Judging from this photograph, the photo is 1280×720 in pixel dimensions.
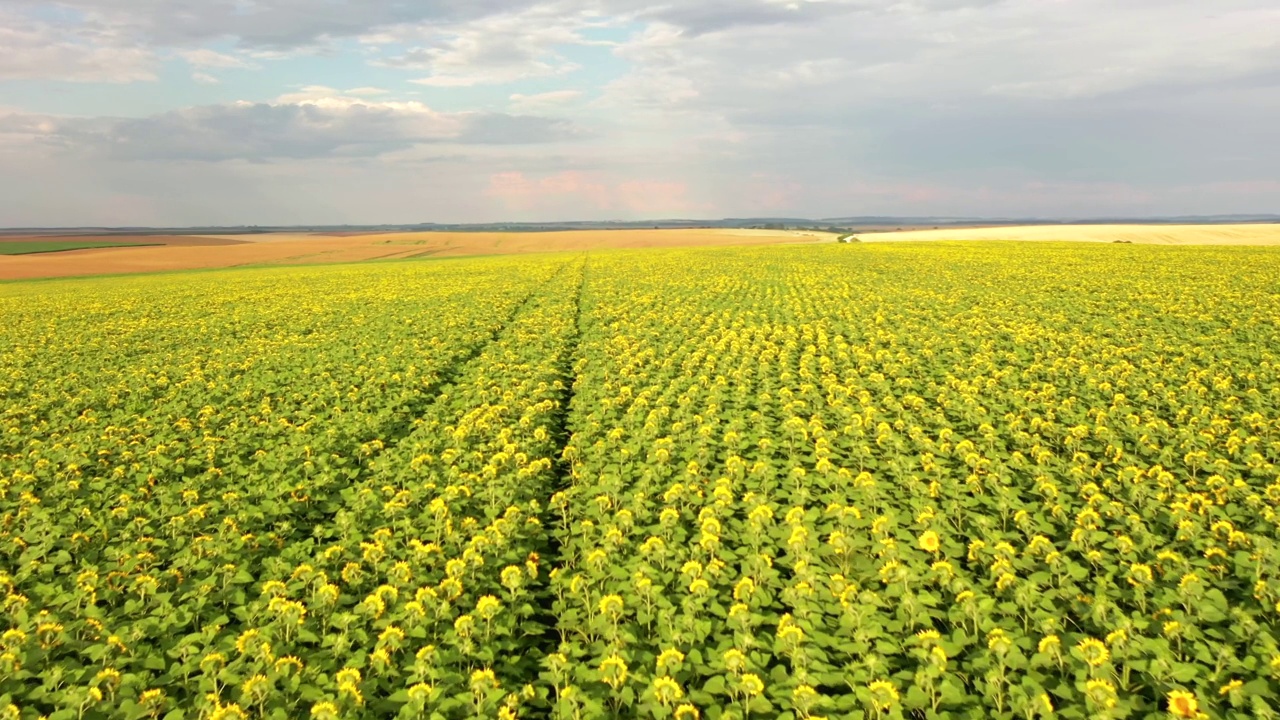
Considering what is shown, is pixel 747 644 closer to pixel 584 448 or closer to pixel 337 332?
pixel 584 448

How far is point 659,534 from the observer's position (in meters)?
7.16

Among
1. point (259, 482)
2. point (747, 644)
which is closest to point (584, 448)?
point (259, 482)

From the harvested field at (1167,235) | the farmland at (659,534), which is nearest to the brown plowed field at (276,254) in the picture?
the harvested field at (1167,235)

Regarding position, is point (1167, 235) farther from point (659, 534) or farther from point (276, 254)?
point (276, 254)

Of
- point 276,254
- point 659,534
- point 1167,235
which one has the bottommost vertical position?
point 659,534

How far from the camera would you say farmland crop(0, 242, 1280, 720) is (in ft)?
16.1

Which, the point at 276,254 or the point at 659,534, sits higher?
the point at 276,254

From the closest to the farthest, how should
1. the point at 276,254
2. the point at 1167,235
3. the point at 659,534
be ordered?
the point at 659,534 < the point at 1167,235 < the point at 276,254

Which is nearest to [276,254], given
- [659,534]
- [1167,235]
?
[659,534]

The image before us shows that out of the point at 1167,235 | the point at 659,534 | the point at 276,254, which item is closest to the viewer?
the point at 659,534

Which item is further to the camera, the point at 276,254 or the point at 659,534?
the point at 276,254

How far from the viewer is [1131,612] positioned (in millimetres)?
5668

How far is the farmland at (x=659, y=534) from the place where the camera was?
4.90 m

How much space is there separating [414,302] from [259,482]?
22.6 m
